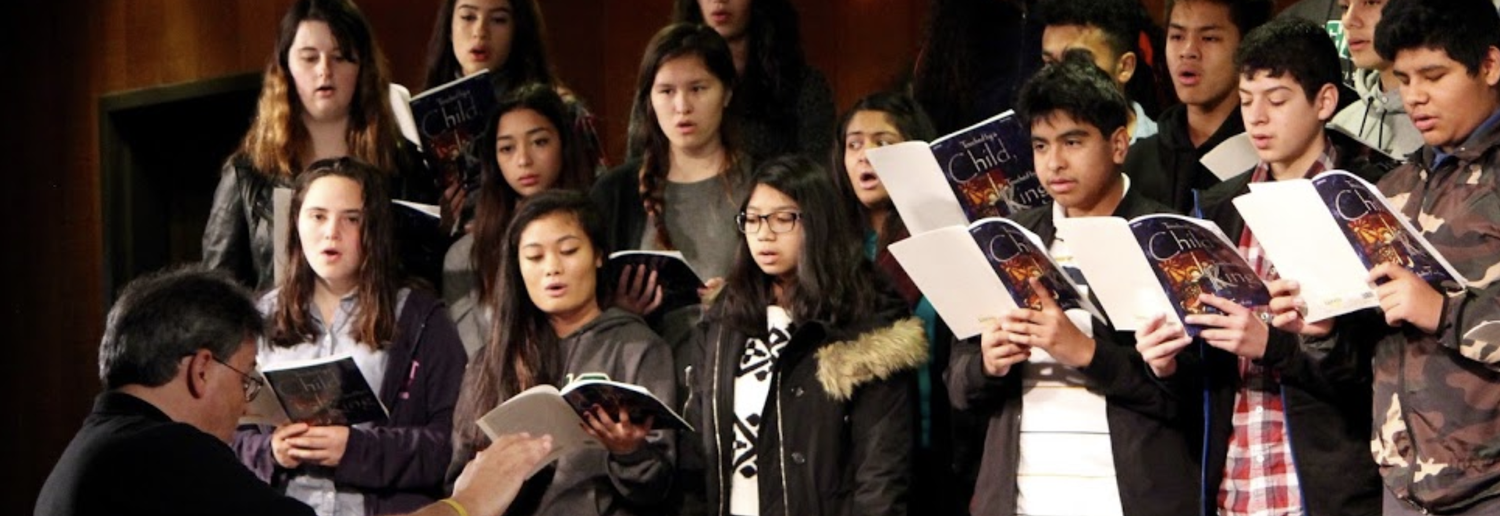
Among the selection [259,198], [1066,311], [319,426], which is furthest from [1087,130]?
[259,198]

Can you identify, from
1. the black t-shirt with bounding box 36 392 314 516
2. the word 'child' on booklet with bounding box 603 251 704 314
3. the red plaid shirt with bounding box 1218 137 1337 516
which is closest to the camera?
the black t-shirt with bounding box 36 392 314 516

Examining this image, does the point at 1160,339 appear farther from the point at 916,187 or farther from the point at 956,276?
the point at 916,187

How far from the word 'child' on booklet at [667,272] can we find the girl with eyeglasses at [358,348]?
1.33 ft

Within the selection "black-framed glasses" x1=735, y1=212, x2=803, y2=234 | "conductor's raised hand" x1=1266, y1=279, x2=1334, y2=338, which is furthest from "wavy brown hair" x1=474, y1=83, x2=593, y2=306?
"conductor's raised hand" x1=1266, y1=279, x2=1334, y2=338

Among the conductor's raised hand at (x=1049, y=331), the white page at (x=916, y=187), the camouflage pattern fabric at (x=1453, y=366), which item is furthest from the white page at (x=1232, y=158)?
the camouflage pattern fabric at (x=1453, y=366)

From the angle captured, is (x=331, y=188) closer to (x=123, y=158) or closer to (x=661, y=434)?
(x=661, y=434)

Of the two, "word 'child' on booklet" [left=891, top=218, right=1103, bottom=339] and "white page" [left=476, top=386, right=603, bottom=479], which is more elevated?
"word 'child' on booklet" [left=891, top=218, right=1103, bottom=339]

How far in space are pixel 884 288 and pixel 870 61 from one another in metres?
2.05

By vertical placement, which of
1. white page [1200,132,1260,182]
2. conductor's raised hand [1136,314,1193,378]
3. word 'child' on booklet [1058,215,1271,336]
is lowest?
conductor's raised hand [1136,314,1193,378]

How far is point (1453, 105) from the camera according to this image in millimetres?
3389

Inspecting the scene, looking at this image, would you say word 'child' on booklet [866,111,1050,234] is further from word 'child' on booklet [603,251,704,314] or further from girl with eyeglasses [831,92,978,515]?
word 'child' on booklet [603,251,704,314]

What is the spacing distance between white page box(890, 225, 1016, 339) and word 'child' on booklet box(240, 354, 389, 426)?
1.15 metres

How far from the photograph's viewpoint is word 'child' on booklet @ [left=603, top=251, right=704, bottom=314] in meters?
4.42

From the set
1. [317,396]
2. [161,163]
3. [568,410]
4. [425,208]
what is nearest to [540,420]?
[568,410]
